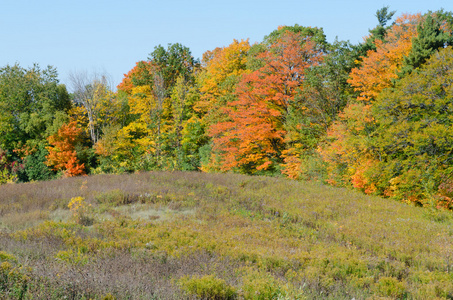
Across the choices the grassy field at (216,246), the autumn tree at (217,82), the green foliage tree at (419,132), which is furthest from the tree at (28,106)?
the green foliage tree at (419,132)

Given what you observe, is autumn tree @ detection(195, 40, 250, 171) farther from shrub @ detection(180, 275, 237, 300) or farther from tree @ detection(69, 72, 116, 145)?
shrub @ detection(180, 275, 237, 300)

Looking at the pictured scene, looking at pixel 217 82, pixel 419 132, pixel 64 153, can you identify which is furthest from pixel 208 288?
pixel 64 153

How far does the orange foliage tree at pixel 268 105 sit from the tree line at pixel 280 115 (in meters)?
0.13

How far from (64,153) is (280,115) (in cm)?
2440

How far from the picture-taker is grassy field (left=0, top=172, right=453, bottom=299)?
5020mm

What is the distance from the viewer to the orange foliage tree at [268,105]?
29375 mm

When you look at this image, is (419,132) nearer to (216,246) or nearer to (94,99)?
(216,246)

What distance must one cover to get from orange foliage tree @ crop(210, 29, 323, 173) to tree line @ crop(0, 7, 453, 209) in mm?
125

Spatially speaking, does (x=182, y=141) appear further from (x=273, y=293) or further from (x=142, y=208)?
(x=273, y=293)

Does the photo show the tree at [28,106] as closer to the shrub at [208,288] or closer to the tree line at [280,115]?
the tree line at [280,115]

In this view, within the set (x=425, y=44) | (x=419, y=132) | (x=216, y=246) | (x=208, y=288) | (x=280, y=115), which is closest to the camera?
(x=208, y=288)

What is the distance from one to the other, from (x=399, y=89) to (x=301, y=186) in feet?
28.0

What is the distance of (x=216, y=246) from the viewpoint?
799cm

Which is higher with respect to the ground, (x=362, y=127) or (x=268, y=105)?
(x=268, y=105)
